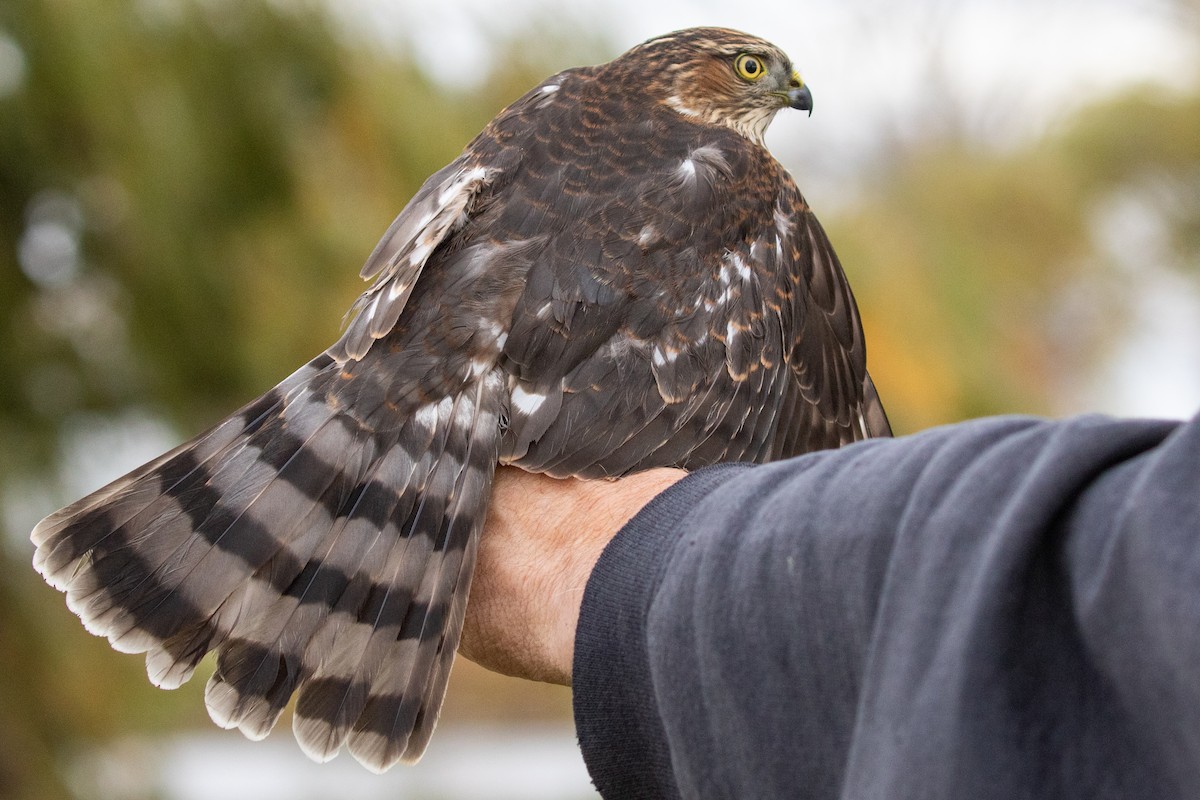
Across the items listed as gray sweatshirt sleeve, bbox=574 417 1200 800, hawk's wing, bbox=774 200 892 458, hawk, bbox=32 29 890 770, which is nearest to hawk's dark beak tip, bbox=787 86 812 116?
hawk, bbox=32 29 890 770

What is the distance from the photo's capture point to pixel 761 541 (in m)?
1.12

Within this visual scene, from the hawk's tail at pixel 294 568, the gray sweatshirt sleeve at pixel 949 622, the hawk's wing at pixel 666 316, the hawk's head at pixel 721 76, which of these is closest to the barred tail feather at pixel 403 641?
the hawk's tail at pixel 294 568

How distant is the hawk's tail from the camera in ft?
5.93

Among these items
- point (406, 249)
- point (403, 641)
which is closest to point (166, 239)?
point (406, 249)

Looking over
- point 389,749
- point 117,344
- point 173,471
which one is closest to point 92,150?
point 117,344

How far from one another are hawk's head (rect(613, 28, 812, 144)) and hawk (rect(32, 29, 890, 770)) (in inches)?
1.8

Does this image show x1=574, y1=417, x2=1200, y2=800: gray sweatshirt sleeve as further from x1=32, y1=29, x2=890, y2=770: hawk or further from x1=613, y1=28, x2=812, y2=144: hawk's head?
x1=613, y1=28, x2=812, y2=144: hawk's head

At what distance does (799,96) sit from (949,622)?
8.01 ft

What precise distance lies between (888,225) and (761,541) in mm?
5189

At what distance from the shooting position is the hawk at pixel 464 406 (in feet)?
6.02

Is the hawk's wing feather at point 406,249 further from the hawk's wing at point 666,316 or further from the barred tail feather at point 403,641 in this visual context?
the barred tail feather at point 403,641

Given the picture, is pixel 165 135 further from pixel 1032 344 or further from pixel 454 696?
pixel 1032 344

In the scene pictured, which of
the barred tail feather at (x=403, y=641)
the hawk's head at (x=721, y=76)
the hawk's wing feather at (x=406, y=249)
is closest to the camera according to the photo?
the barred tail feather at (x=403, y=641)

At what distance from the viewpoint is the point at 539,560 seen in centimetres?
189
